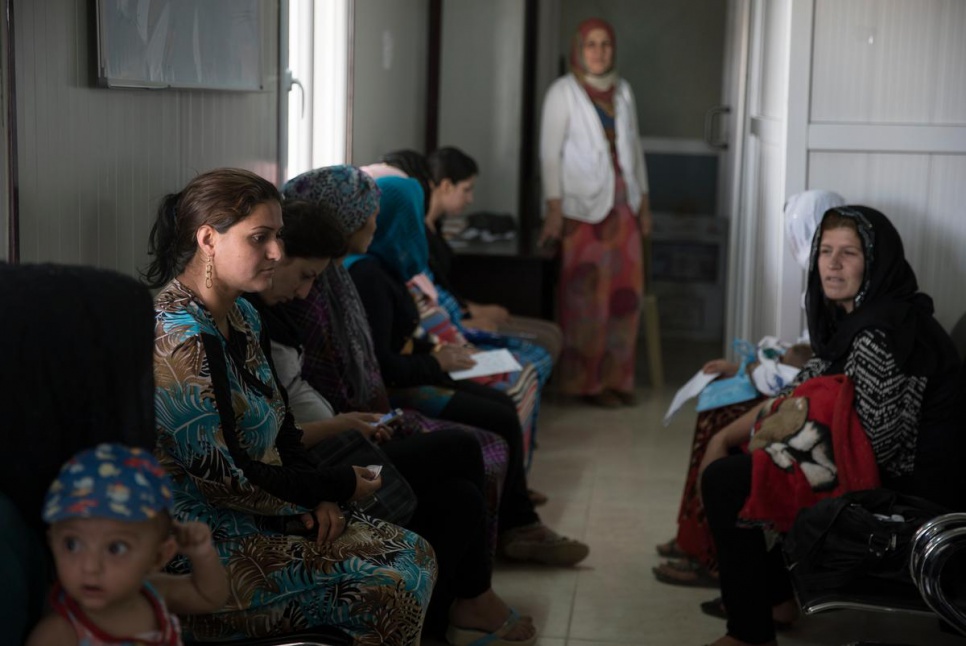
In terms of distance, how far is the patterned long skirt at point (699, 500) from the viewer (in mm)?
3414

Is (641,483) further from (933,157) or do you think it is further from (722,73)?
(722,73)

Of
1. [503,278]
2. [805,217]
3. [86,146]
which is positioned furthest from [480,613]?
[503,278]

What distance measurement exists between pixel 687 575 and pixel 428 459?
1106 millimetres

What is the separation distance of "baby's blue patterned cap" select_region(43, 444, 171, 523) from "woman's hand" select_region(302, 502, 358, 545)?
70 centimetres

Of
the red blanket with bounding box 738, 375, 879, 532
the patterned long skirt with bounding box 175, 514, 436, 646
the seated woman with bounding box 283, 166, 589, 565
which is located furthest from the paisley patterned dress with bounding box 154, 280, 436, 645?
the red blanket with bounding box 738, 375, 879, 532

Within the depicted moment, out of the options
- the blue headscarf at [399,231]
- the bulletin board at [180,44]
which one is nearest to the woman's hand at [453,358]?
the blue headscarf at [399,231]

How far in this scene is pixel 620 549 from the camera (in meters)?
3.79

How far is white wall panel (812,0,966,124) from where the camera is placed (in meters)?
3.74

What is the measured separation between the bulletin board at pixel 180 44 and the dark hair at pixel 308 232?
1.28 ft

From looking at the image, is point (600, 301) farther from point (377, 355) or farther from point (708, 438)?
point (377, 355)

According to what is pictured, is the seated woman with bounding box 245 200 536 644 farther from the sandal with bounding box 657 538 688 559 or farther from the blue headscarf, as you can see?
the sandal with bounding box 657 538 688 559

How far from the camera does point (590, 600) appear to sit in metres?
3.37

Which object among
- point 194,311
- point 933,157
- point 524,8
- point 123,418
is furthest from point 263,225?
point 524,8

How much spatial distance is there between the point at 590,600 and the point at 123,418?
201 centimetres
